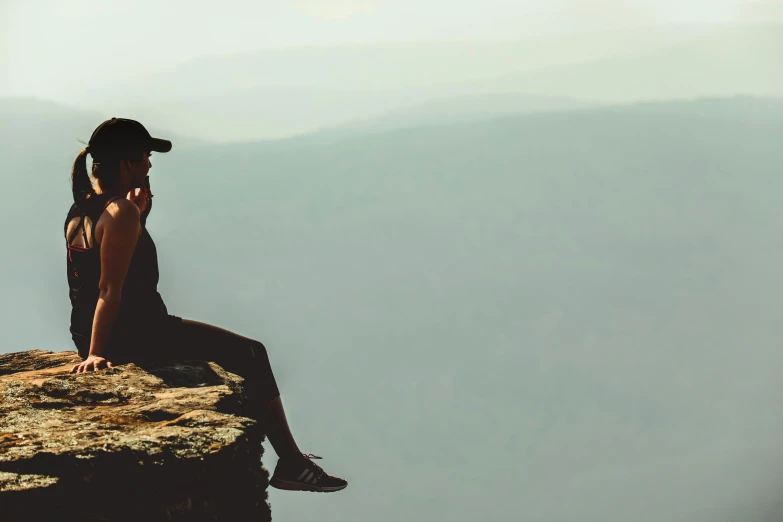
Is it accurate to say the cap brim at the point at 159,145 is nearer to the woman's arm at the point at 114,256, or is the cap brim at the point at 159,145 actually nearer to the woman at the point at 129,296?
the woman at the point at 129,296

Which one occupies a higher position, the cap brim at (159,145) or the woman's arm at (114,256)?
the cap brim at (159,145)

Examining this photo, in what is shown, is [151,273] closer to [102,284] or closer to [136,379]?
[102,284]

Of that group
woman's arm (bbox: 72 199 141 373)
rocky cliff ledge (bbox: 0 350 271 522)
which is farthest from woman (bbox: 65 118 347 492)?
rocky cliff ledge (bbox: 0 350 271 522)

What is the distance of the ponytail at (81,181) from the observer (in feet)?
24.2

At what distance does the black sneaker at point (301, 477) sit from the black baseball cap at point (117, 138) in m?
3.25

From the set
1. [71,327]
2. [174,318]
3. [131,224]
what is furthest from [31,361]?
[131,224]

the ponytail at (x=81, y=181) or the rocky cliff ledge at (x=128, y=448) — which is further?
the ponytail at (x=81, y=181)

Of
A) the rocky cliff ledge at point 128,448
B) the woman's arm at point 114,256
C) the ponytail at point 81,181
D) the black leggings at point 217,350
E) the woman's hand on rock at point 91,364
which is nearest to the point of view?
the rocky cliff ledge at point 128,448

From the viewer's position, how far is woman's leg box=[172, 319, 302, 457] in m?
7.71

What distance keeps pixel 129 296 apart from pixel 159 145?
144cm

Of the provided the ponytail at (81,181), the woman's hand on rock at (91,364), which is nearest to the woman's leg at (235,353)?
the woman's hand on rock at (91,364)

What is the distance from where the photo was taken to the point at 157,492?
5.85 m

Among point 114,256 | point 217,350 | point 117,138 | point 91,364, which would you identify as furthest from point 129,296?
point 117,138

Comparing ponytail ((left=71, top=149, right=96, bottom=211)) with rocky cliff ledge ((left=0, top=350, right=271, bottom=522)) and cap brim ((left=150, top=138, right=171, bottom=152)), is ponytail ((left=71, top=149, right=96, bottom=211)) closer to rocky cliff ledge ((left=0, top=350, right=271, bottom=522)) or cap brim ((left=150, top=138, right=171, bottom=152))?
cap brim ((left=150, top=138, right=171, bottom=152))
